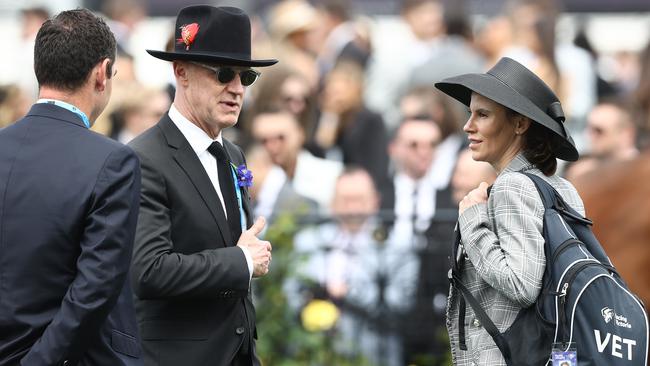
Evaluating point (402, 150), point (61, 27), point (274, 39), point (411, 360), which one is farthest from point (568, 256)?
point (274, 39)

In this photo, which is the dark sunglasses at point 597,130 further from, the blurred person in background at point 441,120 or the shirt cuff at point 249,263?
the shirt cuff at point 249,263

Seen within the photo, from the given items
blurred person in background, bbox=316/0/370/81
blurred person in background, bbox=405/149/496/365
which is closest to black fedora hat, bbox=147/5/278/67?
blurred person in background, bbox=405/149/496/365

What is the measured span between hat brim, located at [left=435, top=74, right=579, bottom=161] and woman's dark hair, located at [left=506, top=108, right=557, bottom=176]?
0.09ft

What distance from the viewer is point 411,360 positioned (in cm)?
945

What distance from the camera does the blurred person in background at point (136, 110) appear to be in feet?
34.6

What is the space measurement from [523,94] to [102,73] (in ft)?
5.43

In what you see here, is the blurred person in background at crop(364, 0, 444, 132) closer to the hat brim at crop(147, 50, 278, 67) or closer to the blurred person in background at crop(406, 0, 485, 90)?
the blurred person in background at crop(406, 0, 485, 90)

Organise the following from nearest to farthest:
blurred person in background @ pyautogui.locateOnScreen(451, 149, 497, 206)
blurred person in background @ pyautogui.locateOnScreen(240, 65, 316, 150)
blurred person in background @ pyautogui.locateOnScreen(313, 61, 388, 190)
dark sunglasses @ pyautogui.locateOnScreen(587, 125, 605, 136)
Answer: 1. blurred person in background @ pyautogui.locateOnScreen(451, 149, 497, 206)
2. dark sunglasses @ pyautogui.locateOnScreen(587, 125, 605, 136)
3. blurred person in background @ pyautogui.locateOnScreen(240, 65, 316, 150)
4. blurred person in background @ pyautogui.locateOnScreen(313, 61, 388, 190)

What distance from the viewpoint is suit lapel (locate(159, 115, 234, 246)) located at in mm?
5336

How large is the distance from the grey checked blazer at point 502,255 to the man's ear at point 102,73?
1.47 m

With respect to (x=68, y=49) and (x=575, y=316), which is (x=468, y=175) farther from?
(x=68, y=49)

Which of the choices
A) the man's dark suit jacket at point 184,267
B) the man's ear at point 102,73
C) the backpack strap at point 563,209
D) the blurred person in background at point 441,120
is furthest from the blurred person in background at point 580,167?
the man's ear at point 102,73

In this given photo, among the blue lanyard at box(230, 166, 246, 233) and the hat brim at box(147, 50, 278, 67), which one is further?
the blue lanyard at box(230, 166, 246, 233)

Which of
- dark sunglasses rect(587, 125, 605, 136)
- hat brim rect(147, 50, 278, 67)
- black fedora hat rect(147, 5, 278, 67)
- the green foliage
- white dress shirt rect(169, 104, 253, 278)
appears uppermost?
black fedora hat rect(147, 5, 278, 67)
